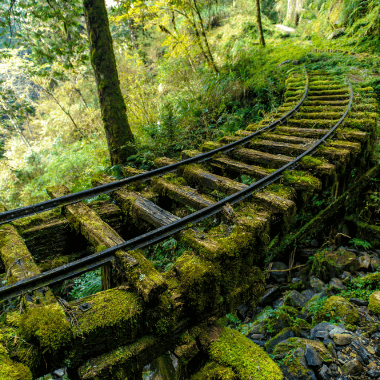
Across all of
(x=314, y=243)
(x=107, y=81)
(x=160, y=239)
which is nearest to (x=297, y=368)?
(x=160, y=239)

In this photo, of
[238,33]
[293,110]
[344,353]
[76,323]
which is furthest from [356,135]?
[238,33]

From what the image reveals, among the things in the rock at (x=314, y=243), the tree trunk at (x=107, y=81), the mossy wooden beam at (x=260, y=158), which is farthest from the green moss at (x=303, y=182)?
the tree trunk at (x=107, y=81)

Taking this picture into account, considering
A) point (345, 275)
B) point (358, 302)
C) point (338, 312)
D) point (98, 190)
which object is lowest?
point (345, 275)

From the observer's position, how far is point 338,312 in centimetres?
326

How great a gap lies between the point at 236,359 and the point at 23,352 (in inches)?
53.1

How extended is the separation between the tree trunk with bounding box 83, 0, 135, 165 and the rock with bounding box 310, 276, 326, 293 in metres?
4.84

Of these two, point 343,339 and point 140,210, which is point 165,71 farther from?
point 343,339

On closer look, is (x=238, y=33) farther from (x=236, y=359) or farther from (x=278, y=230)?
(x=236, y=359)

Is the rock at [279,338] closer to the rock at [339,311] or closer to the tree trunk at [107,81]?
the rock at [339,311]

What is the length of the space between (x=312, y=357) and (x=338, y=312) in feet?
2.98

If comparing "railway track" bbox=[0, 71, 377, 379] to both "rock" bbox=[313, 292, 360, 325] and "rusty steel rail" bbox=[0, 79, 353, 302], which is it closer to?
"rusty steel rail" bbox=[0, 79, 353, 302]

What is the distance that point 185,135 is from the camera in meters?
7.13

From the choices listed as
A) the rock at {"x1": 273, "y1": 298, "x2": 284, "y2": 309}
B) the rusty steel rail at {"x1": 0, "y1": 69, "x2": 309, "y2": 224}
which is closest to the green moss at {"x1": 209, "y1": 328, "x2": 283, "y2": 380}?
the rusty steel rail at {"x1": 0, "y1": 69, "x2": 309, "y2": 224}

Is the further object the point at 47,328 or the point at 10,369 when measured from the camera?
the point at 47,328
